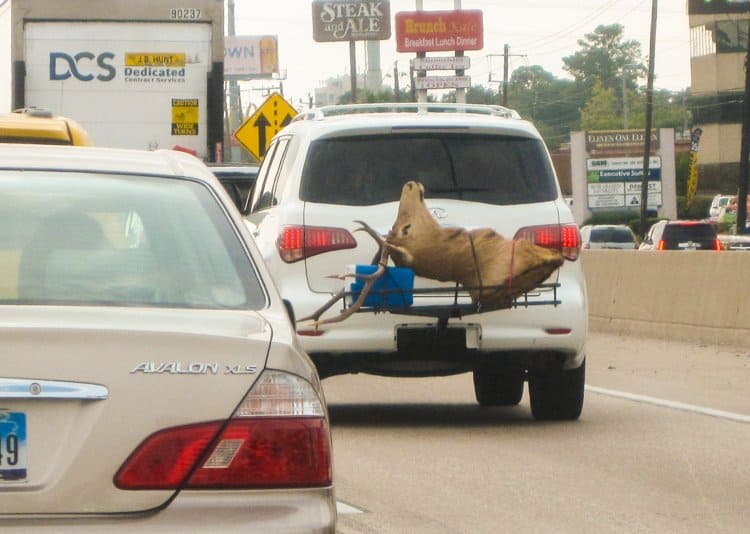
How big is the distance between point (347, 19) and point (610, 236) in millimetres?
33180

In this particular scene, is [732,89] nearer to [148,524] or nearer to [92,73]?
[92,73]

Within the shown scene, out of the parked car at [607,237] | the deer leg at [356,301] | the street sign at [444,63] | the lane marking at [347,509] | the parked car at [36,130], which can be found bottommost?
the parked car at [607,237]

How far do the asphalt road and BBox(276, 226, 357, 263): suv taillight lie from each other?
111 centimetres

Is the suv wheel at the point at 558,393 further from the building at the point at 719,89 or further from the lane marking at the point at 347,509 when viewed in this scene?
the building at the point at 719,89

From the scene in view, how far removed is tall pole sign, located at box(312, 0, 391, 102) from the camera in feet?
279

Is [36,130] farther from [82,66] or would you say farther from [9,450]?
[82,66]

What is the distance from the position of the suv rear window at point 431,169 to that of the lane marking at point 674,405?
6.50ft

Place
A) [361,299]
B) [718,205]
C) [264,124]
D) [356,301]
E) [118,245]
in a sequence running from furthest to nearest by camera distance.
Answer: [718,205], [264,124], [356,301], [361,299], [118,245]

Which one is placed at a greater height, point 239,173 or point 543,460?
point 239,173

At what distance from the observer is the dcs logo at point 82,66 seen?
17516 mm

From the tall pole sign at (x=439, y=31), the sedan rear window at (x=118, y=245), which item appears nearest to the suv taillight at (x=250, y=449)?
the sedan rear window at (x=118, y=245)

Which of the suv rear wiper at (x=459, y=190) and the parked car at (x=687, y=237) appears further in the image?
the parked car at (x=687, y=237)

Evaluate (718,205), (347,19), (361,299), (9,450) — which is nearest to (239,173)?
(361,299)

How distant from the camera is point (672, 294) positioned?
19547 millimetres
